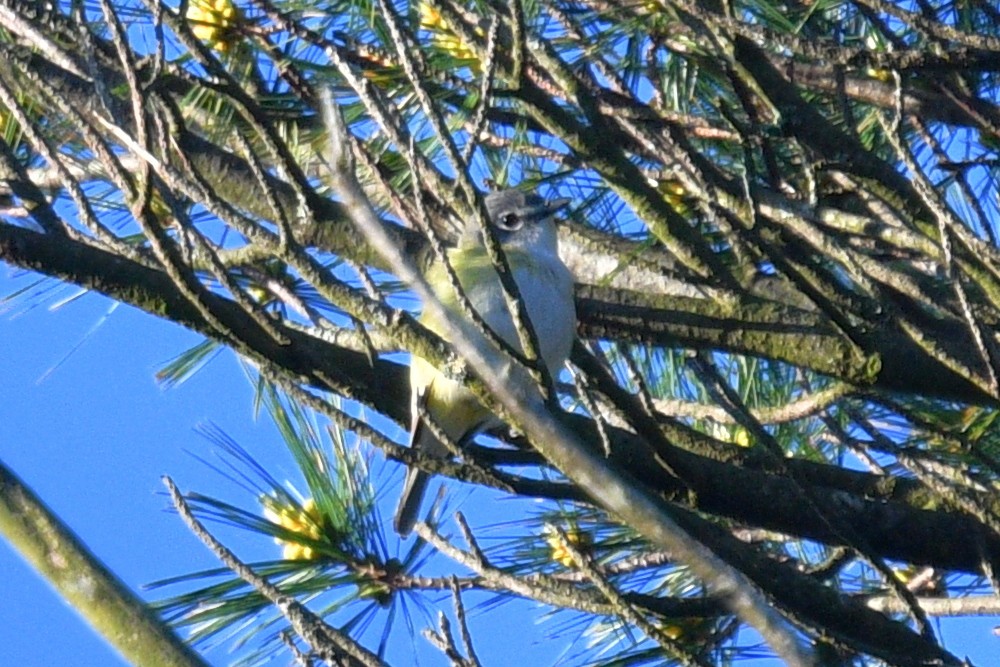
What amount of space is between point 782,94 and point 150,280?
0.96m

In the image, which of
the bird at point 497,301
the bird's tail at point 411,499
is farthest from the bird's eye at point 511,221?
the bird's tail at point 411,499

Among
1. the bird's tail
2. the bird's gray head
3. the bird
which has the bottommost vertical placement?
the bird's tail

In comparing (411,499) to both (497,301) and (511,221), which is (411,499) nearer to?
(497,301)

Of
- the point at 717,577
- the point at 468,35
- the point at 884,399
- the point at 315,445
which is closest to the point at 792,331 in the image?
the point at 884,399

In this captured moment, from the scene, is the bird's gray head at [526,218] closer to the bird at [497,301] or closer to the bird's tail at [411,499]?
the bird at [497,301]

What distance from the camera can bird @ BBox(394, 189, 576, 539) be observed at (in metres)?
3.00

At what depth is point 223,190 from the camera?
2.81 meters

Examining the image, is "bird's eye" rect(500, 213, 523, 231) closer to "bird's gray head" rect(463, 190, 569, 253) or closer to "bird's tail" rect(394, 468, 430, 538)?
"bird's gray head" rect(463, 190, 569, 253)

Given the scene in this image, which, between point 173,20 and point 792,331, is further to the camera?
point 792,331

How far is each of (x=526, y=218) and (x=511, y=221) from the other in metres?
0.09

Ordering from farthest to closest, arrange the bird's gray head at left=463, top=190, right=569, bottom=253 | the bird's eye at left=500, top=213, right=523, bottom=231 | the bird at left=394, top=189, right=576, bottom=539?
1. the bird's eye at left=500, top=213, right=523, bottom=231
2. the bird's gray head at left=463, top=190, right=569, bottom=253
3. the bird at left=394, top=189, right=576, bottom=539

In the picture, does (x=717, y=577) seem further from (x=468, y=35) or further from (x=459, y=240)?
(x=459, y=240)

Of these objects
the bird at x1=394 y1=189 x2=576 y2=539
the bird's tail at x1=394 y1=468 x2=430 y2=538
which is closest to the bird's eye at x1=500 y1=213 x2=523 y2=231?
the bird at x1=394 y1=189 x2=576 y2=539

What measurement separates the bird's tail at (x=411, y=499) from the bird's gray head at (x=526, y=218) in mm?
522
